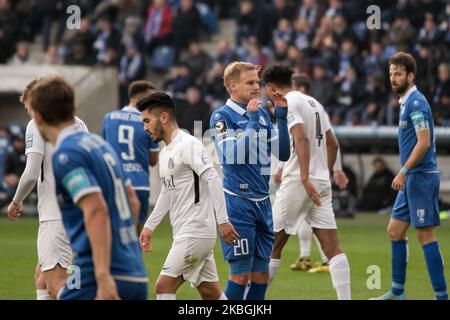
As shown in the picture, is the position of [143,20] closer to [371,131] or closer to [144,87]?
[371,131]

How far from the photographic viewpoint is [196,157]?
775 centimetres

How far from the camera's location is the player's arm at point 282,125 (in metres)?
8.62

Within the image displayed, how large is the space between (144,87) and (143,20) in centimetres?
1414

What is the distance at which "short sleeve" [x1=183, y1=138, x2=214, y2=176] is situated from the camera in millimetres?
7723

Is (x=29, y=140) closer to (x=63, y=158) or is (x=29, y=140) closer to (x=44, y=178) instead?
(x=44, y=178)

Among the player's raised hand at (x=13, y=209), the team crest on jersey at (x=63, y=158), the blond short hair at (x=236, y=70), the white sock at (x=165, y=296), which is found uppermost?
the blond short hair at (x=236, y=70)

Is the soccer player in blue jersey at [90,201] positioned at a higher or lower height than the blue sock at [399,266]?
higher

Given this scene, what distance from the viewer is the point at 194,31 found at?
25.1 metres

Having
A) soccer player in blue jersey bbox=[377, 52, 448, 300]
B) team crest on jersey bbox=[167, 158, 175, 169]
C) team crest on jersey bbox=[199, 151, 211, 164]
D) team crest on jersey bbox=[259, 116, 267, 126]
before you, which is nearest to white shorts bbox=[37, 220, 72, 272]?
team crest on jersey bbox=[167, 158, 175, 169]

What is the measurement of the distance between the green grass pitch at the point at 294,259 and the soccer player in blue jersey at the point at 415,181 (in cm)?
57

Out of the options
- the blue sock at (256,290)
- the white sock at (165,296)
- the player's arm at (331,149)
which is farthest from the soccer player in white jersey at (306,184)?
the white sock at (165,296)

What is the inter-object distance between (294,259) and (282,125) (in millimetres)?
5203

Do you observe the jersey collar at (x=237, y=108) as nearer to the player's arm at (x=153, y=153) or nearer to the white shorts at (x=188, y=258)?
the white shorts at (x=188, y=258)

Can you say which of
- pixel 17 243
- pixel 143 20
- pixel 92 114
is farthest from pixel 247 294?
pixel 143 20
